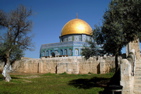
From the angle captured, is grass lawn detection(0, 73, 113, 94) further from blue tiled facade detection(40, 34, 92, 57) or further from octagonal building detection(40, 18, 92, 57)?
octagonal building detection(40, 18, 92, 57)

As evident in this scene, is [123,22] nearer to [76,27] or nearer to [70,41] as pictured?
[70,41]

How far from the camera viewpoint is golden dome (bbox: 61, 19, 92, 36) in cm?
3716

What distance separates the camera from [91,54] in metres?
10.3

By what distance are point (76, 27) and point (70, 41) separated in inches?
216

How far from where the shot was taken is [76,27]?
37594 millimetres

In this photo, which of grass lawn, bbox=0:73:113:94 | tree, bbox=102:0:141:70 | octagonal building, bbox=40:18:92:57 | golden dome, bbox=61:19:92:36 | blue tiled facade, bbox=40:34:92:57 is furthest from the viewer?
golden dome, bbox=61:19:92:36

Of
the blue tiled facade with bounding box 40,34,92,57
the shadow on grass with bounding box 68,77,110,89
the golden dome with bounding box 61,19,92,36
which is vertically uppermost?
the golden dome with bounding box 61,19,92,36

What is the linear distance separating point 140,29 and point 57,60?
16587 mm

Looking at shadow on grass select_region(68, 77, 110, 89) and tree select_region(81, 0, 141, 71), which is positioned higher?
tree select_region(81, 0, 141, 71)

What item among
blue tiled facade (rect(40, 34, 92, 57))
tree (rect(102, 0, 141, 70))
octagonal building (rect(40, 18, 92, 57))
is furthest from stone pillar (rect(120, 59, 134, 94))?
octagonal building (rect(40, 18, 92, 57))

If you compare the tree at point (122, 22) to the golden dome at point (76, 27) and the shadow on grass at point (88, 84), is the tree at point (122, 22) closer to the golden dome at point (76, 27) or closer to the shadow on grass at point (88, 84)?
the shadow on grass at point (88, 84)

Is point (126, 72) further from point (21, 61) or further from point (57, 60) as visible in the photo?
point (21, 61)

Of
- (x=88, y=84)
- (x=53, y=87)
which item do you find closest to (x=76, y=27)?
(x=88, y=84)

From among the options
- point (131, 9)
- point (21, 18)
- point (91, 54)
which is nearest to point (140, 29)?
point (131, 9)
